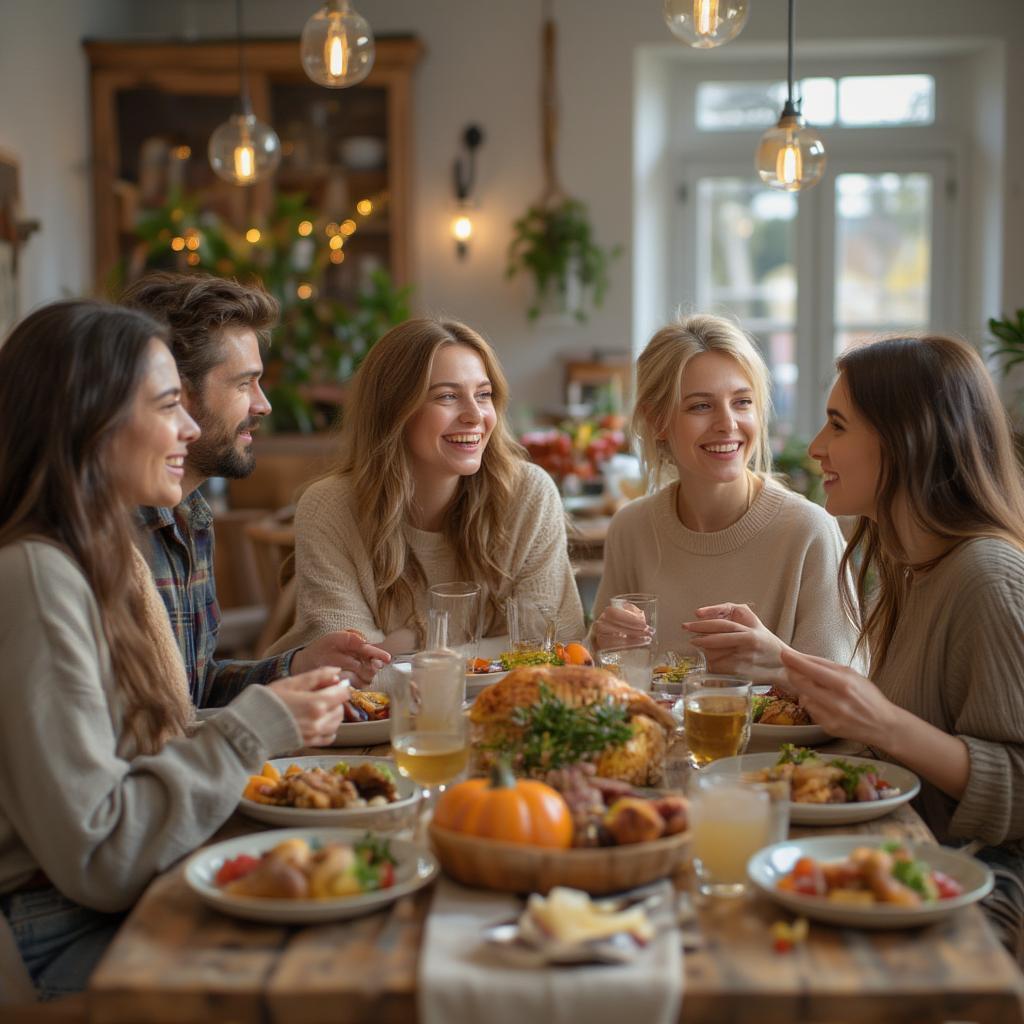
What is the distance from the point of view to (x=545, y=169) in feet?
21.5

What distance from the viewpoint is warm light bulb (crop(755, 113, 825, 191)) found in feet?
10.0

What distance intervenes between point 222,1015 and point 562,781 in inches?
17.6

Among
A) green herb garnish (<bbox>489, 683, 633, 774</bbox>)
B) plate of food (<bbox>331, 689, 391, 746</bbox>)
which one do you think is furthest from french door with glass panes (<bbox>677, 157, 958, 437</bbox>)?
green herb garnish (<bbox>489, 683, 633, 774</bbox>)

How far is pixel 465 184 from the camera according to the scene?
21.4ft

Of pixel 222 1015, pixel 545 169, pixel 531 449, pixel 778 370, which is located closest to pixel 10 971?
pixel 222 1015

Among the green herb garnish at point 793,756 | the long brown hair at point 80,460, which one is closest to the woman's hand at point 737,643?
the green herb garnish at point 793,756

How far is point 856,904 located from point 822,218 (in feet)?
20.0

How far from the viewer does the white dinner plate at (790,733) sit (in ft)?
5.93

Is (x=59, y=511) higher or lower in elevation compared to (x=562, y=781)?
higher

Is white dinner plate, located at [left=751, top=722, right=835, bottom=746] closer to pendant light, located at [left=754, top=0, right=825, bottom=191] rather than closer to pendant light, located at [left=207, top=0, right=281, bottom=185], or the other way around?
pendant light, located at [left=754, top=0, right=825, bottom=191]

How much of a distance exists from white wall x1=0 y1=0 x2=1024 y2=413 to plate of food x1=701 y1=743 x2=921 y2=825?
5107mm

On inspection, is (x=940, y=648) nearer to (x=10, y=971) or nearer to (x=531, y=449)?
(x=10, y=971)

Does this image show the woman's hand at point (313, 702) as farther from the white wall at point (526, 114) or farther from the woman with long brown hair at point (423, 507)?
the white wall at point (526, 114)

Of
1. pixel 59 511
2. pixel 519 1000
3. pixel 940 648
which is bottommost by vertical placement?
pixel 519 1000
